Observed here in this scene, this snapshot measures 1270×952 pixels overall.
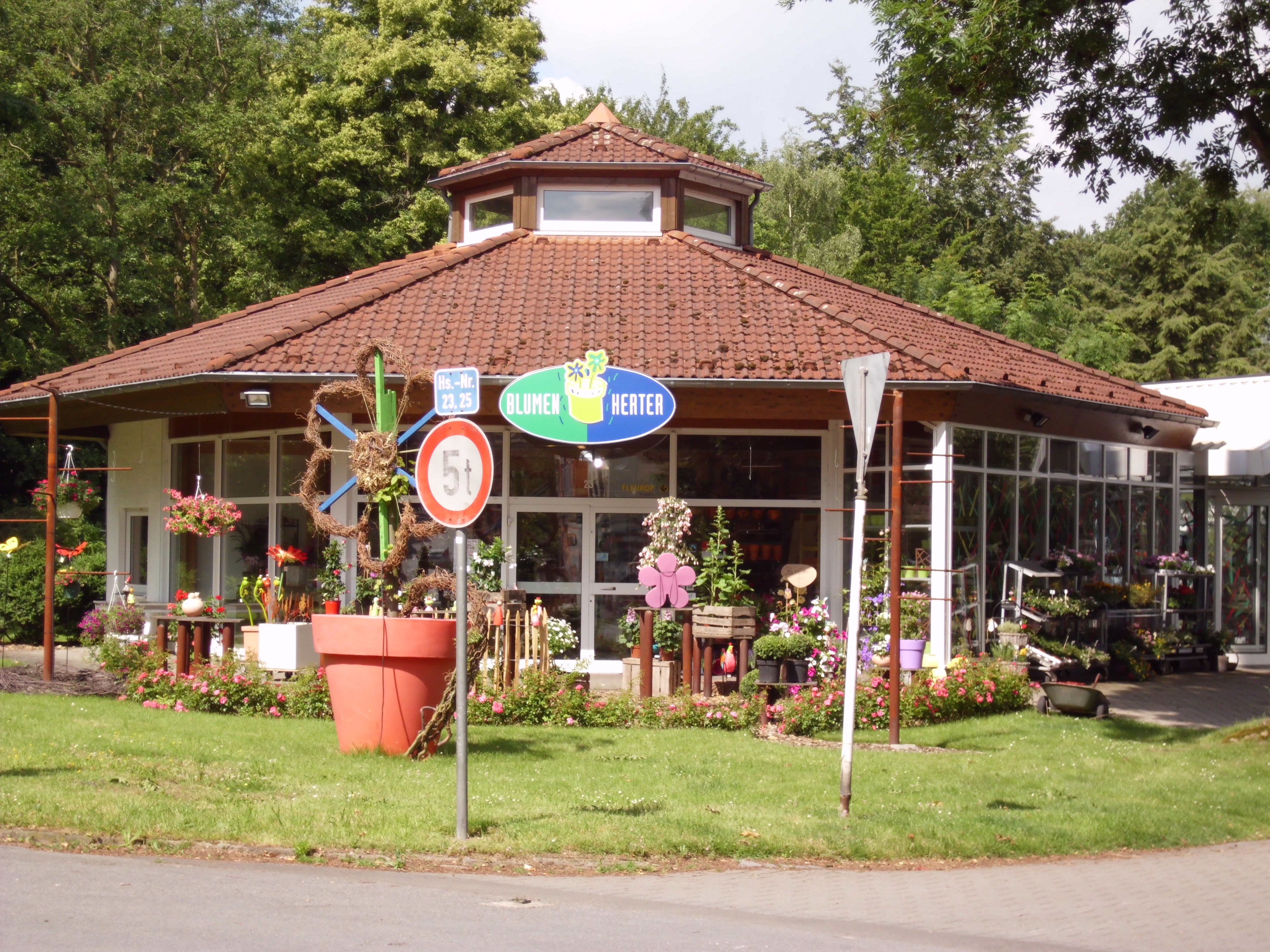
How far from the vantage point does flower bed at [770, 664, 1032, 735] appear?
12.9 m

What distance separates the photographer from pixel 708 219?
20188mm

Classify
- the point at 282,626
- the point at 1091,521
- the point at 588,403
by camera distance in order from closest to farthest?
the point at 282,626, the point at 588,403, the point at 1091,521

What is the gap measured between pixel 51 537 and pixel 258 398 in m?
3.21

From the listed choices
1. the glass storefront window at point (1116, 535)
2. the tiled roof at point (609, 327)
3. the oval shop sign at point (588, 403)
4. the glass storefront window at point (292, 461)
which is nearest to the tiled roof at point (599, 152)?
the tiled roof at point (609, 327)

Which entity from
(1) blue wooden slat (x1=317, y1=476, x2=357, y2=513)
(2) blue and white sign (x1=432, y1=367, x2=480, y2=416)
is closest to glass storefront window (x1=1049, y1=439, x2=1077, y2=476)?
(1) blue wooden slat (x1=317, y1=476, x2=357, y2=513)

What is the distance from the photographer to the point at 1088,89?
14.1 m

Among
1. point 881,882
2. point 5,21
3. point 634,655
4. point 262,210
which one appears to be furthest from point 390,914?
point 5,21

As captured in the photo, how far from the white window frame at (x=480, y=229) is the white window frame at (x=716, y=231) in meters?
2.60

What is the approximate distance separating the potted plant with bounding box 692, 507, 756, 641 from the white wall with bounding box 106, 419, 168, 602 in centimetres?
803

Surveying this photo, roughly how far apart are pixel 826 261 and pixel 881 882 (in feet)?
107

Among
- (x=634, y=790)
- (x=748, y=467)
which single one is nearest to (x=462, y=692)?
(x=634, y=790)

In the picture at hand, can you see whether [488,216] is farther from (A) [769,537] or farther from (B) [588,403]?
(A) [769,537]

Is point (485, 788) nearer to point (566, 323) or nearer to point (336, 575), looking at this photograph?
point (336, 575)

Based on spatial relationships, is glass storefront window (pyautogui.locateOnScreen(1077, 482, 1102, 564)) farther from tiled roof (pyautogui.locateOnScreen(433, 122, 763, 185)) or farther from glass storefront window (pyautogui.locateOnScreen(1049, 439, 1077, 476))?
tiled roof (pyautogui.locateOnScreen(433, 122, 763, 185))
